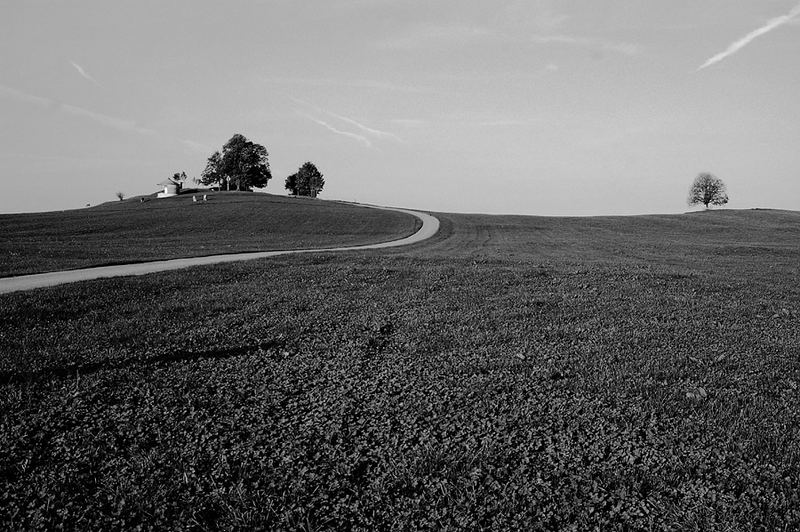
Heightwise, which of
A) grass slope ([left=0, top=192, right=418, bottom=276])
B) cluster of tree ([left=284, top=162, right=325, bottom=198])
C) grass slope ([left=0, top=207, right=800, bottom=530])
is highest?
cluster of tree ([left=284, top=162, right=325, bottom=198])

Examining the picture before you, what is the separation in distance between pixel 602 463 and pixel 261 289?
12198mm

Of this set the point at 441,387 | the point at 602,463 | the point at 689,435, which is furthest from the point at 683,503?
the point at 441,387

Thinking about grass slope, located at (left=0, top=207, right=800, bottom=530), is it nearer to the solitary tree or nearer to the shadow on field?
the shadow on field

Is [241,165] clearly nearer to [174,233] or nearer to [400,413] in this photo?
[174,233]

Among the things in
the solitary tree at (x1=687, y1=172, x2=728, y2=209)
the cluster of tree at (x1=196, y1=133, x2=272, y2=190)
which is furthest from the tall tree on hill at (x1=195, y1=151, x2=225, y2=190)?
the solitary tree at (x1=687, y1=172, x2=728, y2=209)

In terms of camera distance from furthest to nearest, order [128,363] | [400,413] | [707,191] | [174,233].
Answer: [707,191] < [174,233] < [128,363] < [400,413]

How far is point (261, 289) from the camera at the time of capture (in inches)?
601

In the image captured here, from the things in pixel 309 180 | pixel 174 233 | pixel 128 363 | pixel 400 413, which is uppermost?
pixel 309 180

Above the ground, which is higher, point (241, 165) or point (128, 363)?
point (241, 165)

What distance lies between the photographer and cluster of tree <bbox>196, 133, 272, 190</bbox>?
13112 cm

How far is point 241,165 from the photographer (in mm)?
130625

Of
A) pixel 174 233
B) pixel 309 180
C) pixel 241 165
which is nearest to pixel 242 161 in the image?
pixel 241 165

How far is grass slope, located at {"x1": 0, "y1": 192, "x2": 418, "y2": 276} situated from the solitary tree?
267 ft

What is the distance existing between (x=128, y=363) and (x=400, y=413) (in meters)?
5.39
